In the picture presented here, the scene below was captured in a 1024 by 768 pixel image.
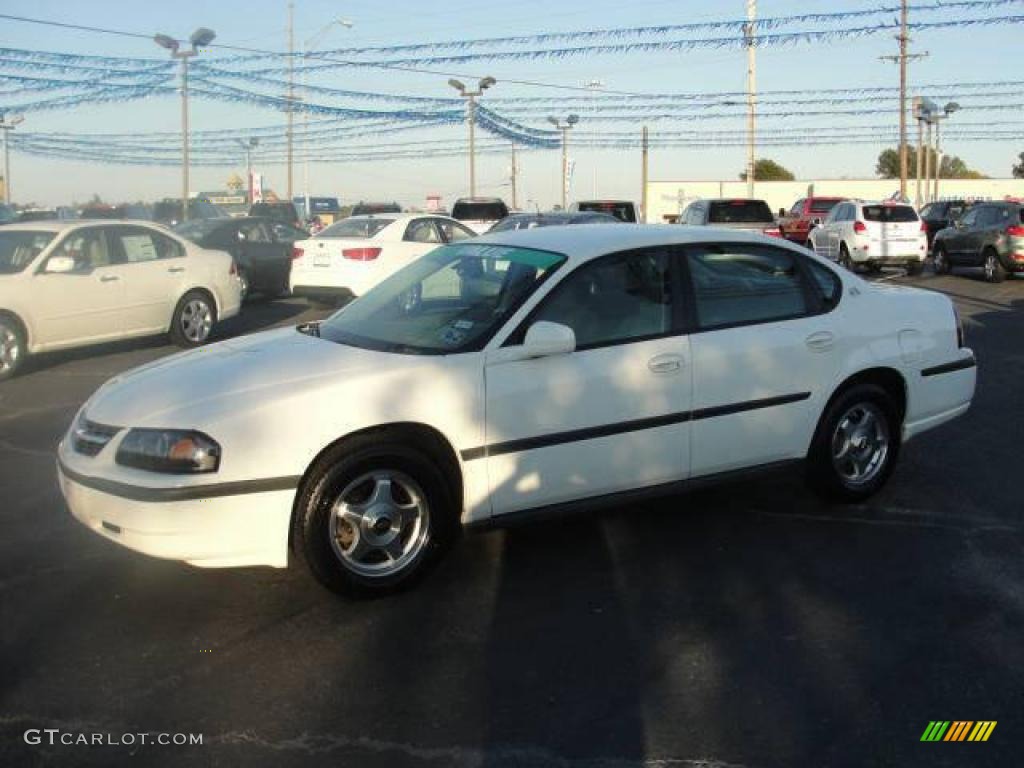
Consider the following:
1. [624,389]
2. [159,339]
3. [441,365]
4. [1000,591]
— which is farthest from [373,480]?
[159,339]

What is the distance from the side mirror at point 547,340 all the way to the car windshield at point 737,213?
17.3 meters

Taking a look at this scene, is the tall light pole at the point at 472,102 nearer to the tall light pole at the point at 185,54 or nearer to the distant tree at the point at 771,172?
the tall light pole at the point at 185,54

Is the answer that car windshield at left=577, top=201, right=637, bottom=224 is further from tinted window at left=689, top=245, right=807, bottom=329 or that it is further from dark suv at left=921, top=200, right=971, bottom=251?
tinted window at left=689, top=245, right=807, bottom=329

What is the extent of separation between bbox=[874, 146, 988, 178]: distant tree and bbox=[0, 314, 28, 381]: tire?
98.5 m

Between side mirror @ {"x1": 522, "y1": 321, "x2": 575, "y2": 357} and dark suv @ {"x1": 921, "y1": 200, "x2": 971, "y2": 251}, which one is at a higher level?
dark suv @ {"x1": 921, "y1": 200, "x2": 971, "y2": 251}

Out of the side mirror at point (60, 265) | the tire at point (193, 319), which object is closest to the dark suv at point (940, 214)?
the tire at point (193, 319)

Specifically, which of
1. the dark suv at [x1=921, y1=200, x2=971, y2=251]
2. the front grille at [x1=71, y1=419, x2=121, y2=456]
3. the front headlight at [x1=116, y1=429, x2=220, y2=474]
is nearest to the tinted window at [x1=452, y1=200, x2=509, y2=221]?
the dark suv at [x1=921, y1=200, x2=971, y2=251]

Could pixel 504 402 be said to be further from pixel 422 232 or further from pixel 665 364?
pixel 422 232

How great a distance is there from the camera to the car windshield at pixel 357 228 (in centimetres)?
1407

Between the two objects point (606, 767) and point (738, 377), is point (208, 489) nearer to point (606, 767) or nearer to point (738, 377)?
point (606, 767)

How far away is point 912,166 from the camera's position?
101 metres

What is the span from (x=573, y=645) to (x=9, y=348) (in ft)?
25.9

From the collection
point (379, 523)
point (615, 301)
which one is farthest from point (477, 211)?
point (379, 523)

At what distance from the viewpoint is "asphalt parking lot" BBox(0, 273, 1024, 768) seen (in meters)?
3.11
